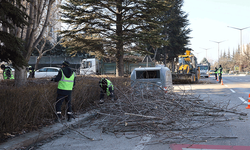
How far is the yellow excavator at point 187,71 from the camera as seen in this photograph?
24266mm

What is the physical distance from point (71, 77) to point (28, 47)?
434 cm

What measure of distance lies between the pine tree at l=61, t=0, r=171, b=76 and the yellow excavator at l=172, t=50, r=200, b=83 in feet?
15.6

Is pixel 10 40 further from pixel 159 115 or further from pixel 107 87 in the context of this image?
pixel 107 87

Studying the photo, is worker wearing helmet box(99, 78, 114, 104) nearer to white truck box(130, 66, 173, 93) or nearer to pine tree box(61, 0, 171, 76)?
white truck box(130, 66, 173, 93)

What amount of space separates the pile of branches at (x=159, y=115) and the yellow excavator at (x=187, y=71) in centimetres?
1653

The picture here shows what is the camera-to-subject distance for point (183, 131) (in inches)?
231

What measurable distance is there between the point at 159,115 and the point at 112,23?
1601 centimetres

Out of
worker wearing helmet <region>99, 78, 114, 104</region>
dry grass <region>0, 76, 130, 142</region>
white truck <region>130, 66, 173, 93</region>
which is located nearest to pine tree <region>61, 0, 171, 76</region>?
white truck <region>130, 66, 173, 93</region>

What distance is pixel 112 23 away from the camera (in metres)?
21.2

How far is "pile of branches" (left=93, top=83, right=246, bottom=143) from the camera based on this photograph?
5.93 meters

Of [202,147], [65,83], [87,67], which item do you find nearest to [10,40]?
[65,83]

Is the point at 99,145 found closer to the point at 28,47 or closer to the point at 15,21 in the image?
the point at 15,21

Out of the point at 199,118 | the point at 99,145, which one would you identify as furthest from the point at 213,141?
the point at 99,145

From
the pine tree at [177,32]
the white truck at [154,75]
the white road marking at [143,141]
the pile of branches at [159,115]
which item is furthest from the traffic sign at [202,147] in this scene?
the pine tree at [177,32]
